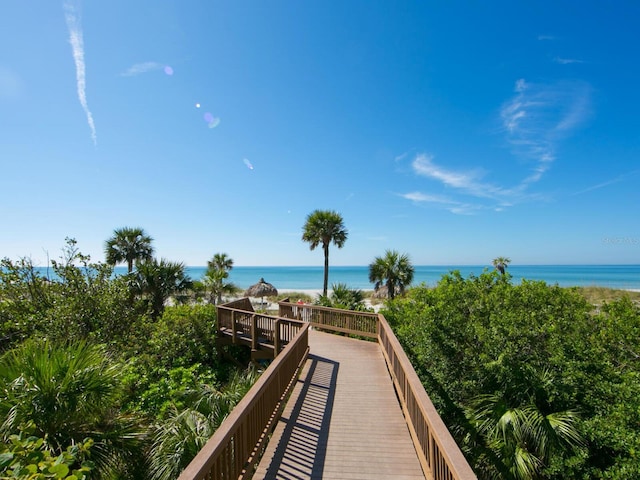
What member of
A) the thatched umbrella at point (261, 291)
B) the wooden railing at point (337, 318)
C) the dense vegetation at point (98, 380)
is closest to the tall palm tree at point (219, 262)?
the thatched umbrella at point (261, 291)

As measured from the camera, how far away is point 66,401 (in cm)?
354

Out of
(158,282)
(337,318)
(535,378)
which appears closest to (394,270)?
(337,318)

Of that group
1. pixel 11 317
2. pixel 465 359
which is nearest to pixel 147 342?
pixel 11 317

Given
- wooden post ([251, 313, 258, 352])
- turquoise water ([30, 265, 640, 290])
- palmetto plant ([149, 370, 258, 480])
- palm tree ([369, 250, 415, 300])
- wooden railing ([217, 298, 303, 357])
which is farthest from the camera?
turquoise water ([30, 265, 640, 290])

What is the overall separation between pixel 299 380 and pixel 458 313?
4.75 meters

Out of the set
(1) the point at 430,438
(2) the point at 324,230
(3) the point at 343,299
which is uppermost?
(2) the point at 324,230

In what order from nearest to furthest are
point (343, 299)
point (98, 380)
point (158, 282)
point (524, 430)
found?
point (98, 380) < point (524, 430) < point (343, 299) < point (158, 282)

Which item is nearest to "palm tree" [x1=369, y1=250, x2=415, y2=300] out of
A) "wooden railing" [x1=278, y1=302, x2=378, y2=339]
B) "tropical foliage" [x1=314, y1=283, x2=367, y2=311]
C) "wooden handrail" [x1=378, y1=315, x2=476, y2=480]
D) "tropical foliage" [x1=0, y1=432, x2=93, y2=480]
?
"tropical foliage" [x1=314, y1=283, x2=367, y2=311]

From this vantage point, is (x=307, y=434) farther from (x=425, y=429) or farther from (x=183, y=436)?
(x=183, y=436)

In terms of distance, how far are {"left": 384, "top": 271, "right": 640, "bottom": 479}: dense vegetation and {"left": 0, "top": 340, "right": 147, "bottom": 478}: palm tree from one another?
6918 mm

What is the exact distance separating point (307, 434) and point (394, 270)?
15327 millimetres

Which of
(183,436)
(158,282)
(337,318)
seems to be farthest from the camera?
(158,282)

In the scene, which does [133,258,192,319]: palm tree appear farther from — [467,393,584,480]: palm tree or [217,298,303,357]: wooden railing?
[467,393,584,480]: palm tree

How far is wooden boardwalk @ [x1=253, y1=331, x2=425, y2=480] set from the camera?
3.68 meters
